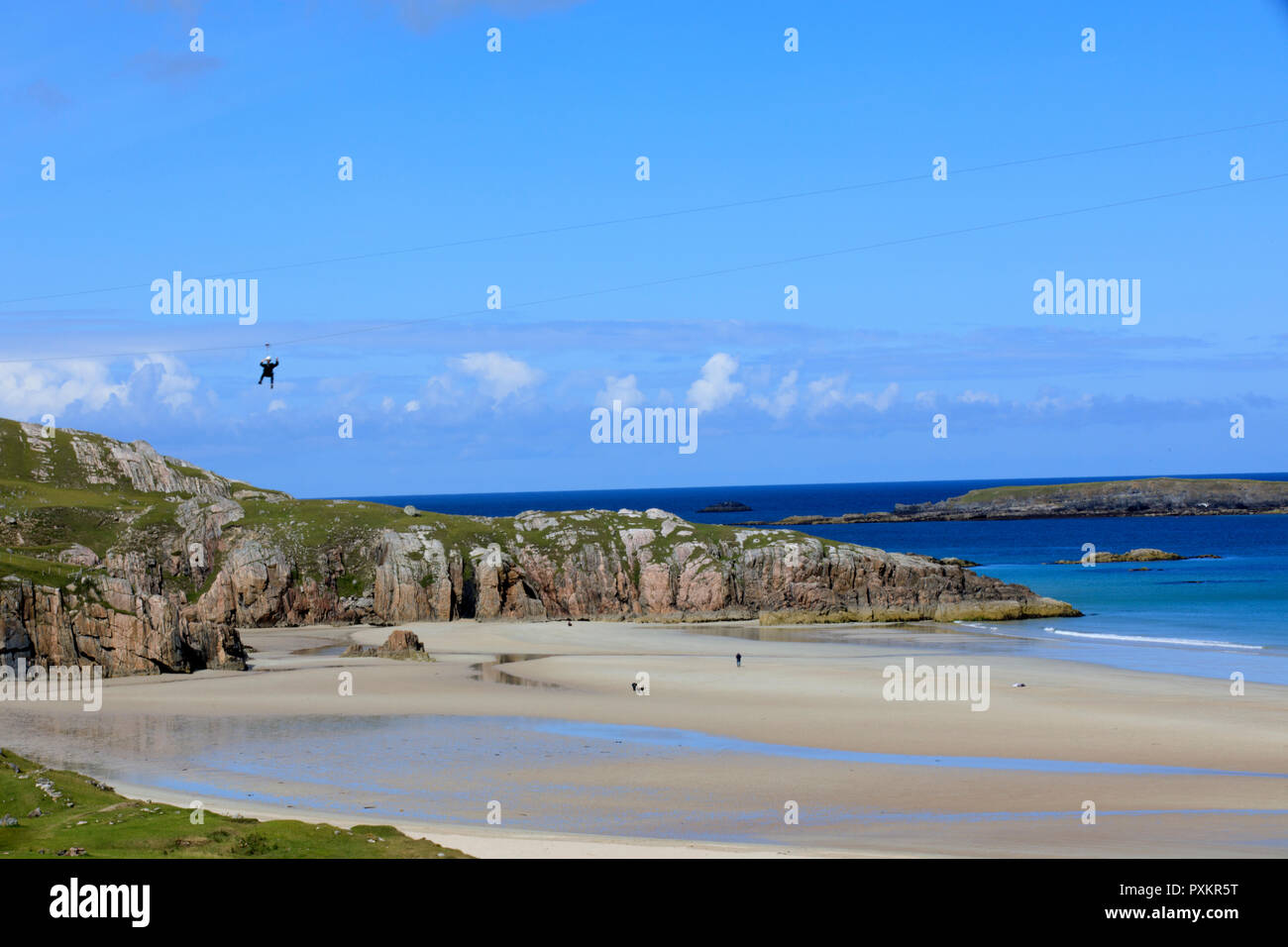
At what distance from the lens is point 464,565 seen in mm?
84812

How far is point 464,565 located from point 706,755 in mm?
53658

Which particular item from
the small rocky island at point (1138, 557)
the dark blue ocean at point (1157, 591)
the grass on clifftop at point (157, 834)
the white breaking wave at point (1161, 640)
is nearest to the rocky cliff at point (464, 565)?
the dark blue ocean at point (1157, 591)

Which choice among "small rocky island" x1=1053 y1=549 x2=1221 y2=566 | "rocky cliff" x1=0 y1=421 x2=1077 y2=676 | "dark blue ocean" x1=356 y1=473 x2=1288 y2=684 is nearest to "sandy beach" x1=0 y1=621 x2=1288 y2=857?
"dark blue ocean" x1=356 y1=473 x2=1288 y2=684

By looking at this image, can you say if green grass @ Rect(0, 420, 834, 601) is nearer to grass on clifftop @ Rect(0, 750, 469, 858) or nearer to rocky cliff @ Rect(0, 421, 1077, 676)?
rocky cliff @ Rect(0, 421, 1077, 676)

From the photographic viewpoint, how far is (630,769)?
31062mm

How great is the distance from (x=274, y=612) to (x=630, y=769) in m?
55.0

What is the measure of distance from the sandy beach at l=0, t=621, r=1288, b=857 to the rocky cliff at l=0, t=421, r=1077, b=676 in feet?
81.2

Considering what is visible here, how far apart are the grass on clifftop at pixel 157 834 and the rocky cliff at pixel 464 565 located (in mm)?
57795

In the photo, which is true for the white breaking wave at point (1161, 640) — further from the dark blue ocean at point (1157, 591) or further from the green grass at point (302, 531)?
the green grass at point (302, 531)

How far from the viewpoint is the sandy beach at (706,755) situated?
24016 mm

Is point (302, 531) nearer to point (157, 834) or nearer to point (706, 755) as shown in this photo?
point (706, 755)
